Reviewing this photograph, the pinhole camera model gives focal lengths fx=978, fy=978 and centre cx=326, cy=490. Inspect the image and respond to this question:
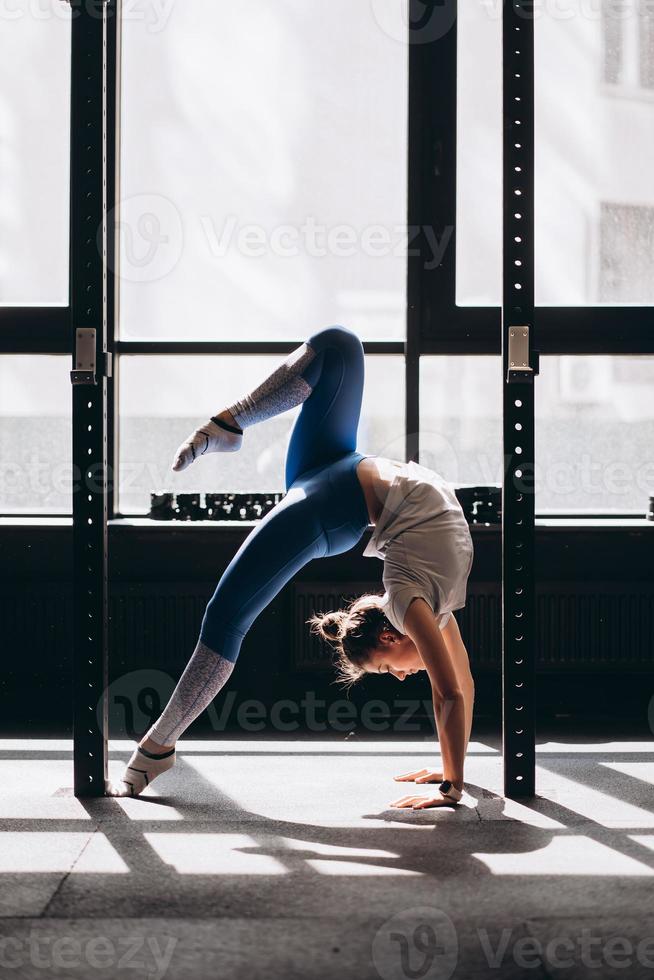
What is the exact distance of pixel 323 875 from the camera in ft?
6.25

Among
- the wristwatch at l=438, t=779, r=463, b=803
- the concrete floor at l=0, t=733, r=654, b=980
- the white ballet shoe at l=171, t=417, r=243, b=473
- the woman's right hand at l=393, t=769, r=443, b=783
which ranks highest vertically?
the white ballet shoe at l=171, t=417, r=243, b=473

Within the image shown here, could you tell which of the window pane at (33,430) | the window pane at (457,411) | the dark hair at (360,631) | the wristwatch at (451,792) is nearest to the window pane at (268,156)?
the window pane at (457,411)

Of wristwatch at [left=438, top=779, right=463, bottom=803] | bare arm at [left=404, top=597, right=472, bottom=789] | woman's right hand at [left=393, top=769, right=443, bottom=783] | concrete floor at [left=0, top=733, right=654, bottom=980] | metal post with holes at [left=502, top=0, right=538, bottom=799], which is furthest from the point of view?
woman's right hand at [left=393, top=769, right=443, bottom=783]

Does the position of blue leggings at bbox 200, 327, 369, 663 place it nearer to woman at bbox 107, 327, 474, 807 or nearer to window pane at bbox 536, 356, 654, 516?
woman at bbox 107, 327, 474, 807

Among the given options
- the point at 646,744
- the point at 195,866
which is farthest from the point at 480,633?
the point at 195,866

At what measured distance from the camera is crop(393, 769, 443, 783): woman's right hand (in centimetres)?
260

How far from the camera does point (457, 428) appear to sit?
3607 mm

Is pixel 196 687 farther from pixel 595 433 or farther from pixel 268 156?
pixel 268 156

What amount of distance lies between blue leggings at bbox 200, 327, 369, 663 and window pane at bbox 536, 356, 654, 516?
135cm

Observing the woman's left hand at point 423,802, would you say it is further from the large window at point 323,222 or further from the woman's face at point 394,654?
the large window at point 323,222

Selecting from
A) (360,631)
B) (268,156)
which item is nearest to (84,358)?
(360,631)

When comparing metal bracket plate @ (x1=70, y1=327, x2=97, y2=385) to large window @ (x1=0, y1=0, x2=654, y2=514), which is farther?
large window @ (x1=0, y1=0, x2=654, y2=514)

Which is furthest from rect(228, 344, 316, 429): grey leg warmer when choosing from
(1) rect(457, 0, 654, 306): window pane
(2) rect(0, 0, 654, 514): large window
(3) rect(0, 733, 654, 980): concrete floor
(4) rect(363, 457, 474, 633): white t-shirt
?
(1) rect(457, 0, 654, 306): window pane

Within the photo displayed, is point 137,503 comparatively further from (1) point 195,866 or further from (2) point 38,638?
(1) point 195,866
